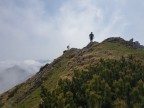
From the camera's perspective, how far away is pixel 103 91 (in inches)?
3086

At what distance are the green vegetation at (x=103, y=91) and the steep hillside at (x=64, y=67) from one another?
3069cm

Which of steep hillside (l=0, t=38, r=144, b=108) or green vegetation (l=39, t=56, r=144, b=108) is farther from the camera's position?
steep hillside (l=0, t=38, r=144, b=108)

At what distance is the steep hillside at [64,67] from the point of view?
128625 millimetres

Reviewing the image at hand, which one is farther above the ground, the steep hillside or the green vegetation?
the steep hillside

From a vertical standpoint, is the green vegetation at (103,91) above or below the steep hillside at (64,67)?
below

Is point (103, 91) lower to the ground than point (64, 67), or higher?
lower

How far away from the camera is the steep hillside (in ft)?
422

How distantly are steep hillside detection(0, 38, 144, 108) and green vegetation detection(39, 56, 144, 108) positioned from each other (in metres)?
30.7

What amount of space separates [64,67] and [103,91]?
71.5m

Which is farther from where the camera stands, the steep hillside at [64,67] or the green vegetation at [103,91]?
the steep hillside at [64,67]

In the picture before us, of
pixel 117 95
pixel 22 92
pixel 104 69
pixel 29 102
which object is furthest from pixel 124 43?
pixel 117 95

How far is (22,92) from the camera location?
149500mm

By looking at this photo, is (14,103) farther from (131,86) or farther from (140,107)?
(140,107)

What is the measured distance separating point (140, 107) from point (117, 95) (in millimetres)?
9129
